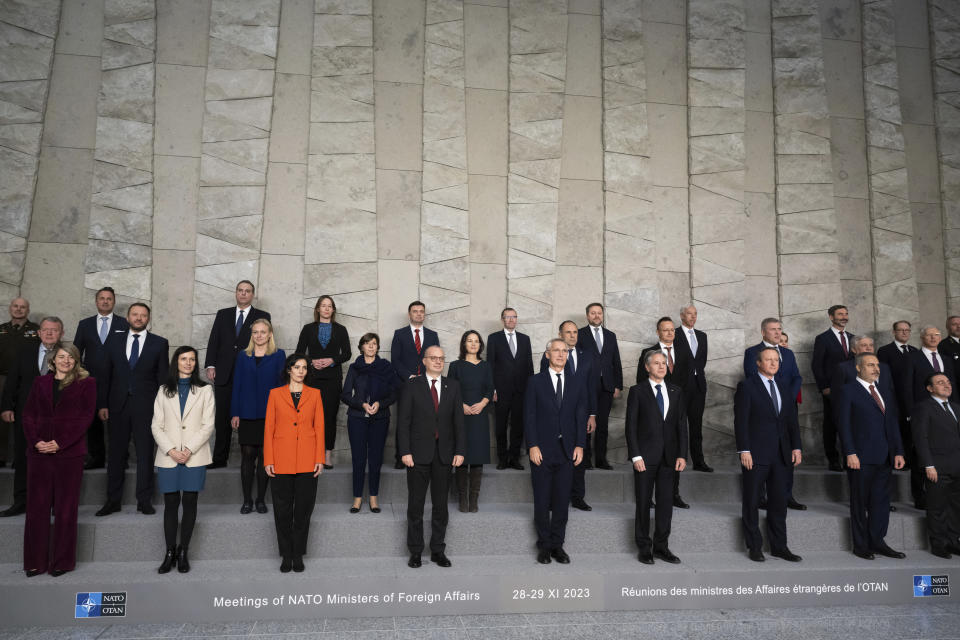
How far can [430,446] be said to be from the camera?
421 centimetres

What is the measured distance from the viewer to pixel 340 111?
630 centimetres

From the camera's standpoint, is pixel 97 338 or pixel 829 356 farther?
pixel 829 356

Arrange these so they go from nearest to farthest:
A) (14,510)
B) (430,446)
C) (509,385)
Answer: (430,446)
(14,510)
(509,385)

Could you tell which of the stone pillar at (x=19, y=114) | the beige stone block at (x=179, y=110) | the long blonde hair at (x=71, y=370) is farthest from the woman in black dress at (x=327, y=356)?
the stone pillar at (x=19, y=114)

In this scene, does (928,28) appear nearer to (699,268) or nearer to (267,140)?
(699,268)

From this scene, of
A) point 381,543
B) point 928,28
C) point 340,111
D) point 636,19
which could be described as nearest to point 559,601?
point 381,543

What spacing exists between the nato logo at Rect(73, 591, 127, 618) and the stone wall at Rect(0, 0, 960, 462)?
8.77 ft

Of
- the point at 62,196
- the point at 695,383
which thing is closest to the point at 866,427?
the point at 695,383

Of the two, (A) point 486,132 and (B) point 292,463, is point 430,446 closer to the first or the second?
(B) point 292,463

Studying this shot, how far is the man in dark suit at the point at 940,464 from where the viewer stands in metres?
4.59

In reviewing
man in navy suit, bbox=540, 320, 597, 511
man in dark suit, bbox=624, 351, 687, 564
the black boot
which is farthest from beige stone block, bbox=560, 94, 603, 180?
the black boot

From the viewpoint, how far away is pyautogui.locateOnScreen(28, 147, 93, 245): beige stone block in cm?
579

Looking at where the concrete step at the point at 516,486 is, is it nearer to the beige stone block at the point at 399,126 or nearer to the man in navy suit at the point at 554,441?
the man in navy suit at the point at 554,441

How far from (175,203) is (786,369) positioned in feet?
18.4
